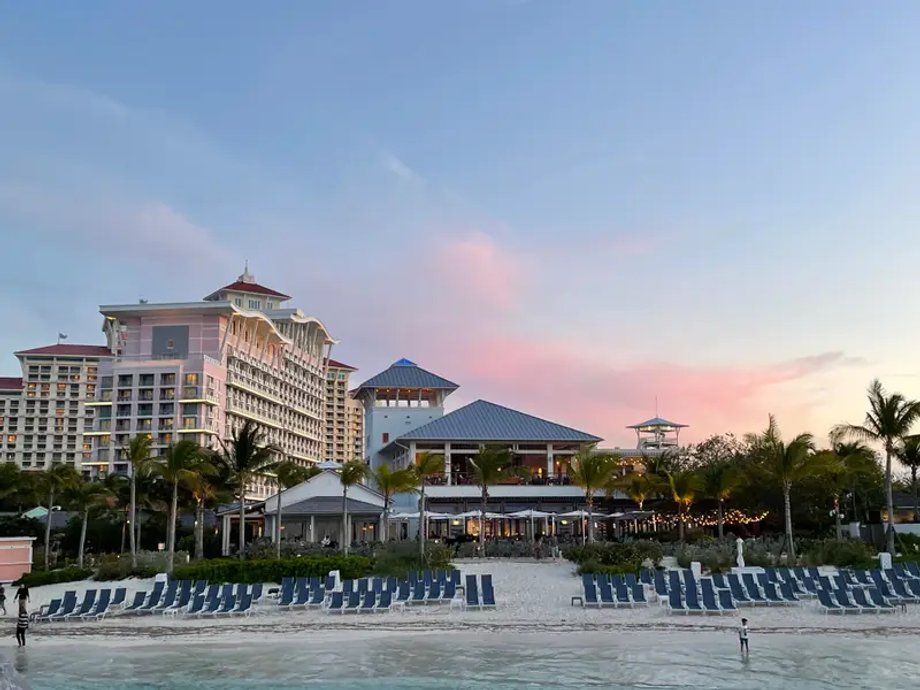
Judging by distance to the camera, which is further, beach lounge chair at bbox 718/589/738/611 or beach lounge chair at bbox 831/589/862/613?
beach lounge chair at bbox 718/589/738/611

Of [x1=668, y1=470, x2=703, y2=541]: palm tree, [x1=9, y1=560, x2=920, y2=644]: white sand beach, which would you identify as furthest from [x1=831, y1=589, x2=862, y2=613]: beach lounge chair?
[x1=668, y1=470, x2=703, y2=541]: palm tree

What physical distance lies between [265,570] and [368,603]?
20.6 ft

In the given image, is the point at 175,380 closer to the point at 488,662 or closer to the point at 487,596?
the point at 487,596

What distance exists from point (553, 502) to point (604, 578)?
24060mm

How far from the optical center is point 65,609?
2302 cm

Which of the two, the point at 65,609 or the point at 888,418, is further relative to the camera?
the point at 888,418

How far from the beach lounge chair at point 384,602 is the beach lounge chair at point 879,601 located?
12.4 meters

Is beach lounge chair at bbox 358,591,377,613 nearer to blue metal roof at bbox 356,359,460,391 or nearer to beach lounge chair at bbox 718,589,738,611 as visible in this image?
beach lounge chair at bbox 718,589,738,611

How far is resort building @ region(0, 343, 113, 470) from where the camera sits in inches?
4697

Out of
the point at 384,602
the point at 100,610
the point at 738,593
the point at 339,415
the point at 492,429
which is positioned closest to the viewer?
the point at 738,593

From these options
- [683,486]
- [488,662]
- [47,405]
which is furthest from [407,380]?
[47,405]

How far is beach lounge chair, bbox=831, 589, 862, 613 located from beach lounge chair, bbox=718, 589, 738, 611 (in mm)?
2535

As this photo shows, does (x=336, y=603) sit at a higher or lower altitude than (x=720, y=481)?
lower

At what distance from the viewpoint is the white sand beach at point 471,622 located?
20.1m
